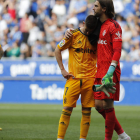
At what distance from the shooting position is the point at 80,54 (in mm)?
5531

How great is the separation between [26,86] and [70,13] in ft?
14.6

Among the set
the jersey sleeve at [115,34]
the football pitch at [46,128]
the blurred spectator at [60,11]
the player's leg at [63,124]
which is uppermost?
the blurred spectator at [60,11]

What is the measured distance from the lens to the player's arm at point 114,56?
15.8 feet

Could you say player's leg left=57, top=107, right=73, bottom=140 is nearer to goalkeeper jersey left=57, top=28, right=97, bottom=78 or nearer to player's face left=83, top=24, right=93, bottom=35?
goalkeeper jersey left=57, top=28, right=97, bottom=78

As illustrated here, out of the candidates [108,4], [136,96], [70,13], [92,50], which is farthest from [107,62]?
[70,13]

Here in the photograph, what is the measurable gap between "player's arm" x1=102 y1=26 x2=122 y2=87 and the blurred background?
8.55 metres

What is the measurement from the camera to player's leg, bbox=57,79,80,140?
17.8 feet

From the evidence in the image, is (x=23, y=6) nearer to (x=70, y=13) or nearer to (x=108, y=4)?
(x=70, y=13)

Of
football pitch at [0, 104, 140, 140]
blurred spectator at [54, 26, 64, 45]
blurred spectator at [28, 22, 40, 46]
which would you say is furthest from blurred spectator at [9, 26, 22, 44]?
football pitch at [0, 104, 140, 140]

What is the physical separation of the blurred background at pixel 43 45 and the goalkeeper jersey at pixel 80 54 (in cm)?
784

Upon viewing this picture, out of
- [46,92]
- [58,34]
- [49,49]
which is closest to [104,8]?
[46,92]

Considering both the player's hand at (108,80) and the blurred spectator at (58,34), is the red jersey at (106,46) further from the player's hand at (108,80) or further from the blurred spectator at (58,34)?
the blurred spectator at (58,34)

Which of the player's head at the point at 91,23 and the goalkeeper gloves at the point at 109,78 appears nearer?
the goalkeeper gloves at the point at 109,78

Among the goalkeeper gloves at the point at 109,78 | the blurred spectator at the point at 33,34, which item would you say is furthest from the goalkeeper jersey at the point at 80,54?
the blurred spectator at the point at 33,34
